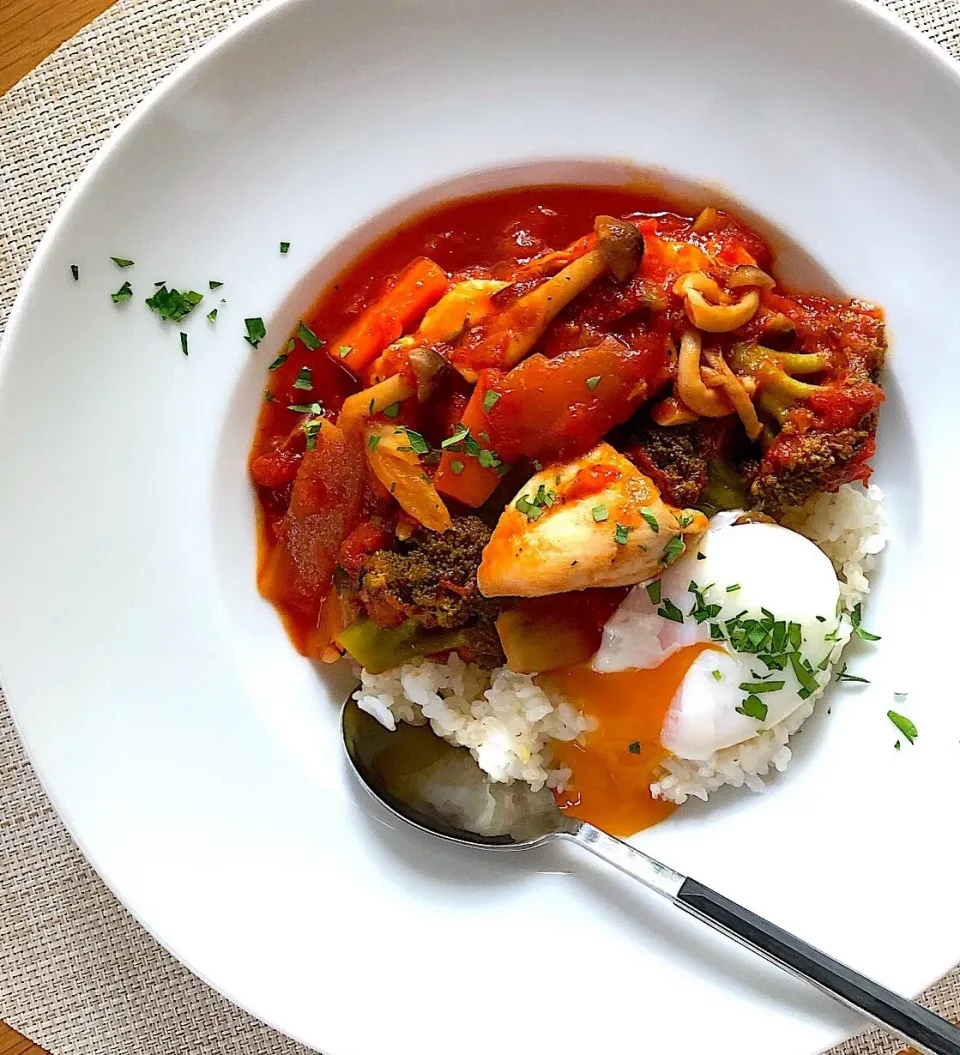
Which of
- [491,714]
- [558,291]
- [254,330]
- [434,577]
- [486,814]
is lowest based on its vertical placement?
[486,814]

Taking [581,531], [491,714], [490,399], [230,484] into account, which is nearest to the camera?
[581,531]

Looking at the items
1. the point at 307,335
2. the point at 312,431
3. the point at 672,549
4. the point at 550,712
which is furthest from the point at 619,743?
the point at 307,335

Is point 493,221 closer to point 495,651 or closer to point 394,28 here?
point 394,28

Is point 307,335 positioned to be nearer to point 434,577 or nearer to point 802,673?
point 434,577

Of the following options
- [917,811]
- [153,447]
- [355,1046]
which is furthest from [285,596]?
[917,811]

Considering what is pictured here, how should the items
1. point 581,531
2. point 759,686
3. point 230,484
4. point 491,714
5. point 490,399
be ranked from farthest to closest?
point 491,714 < point 230,484 < point 759,686 < point 490,399 < point 581,531

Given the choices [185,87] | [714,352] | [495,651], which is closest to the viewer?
[185,87]
